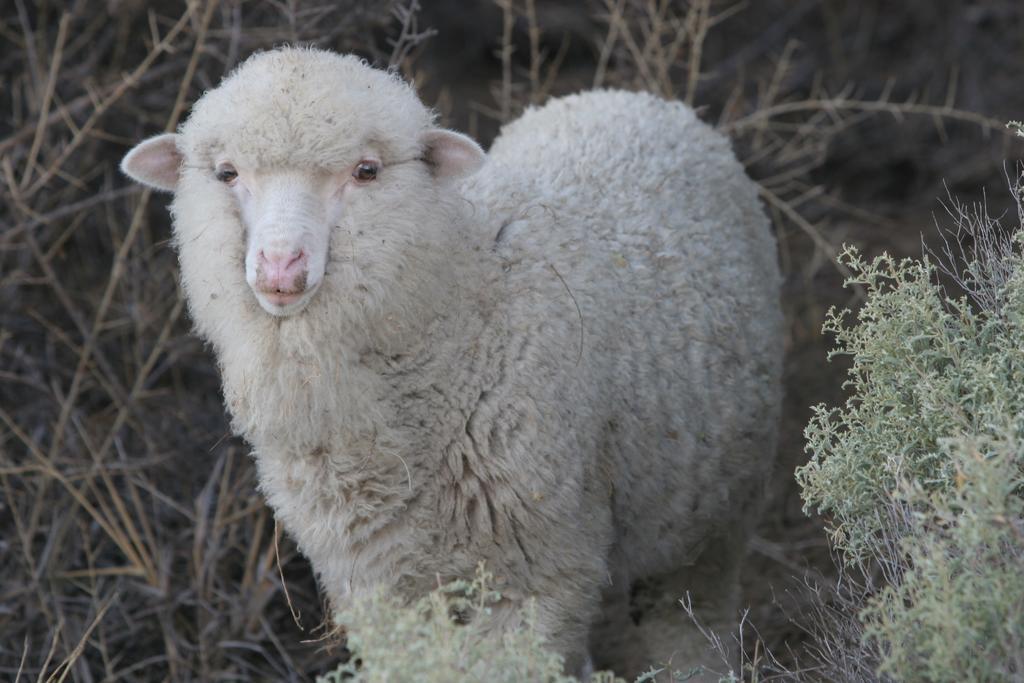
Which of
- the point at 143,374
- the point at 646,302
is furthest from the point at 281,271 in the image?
the point at 143,374

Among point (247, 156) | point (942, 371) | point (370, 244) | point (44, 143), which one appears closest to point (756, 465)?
point (942, 371)

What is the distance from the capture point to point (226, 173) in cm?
321

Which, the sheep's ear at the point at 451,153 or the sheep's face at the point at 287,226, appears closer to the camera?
the sheep's face at the point at 287,226

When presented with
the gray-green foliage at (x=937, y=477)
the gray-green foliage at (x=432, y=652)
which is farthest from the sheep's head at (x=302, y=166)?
the gray-green foliage at (x=937, y=477)

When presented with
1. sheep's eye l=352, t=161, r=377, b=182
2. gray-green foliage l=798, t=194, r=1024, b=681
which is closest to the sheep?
sheep's eye l=352, t=161, r=377, b=182

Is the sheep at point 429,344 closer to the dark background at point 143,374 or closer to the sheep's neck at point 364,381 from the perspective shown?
the sheep's neck at point 364,381

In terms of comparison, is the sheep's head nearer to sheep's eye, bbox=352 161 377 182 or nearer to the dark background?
sheep's eye, bbox=352 161 377 182

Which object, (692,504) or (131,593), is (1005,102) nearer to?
(692,504)

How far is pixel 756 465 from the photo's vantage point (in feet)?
13.5

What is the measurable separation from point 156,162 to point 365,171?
2.30 ft

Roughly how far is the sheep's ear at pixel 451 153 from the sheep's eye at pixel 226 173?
0.48 meters

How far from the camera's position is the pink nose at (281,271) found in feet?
9.58

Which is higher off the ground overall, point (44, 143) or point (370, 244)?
point (370, 244)

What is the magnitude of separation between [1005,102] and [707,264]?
544cm
